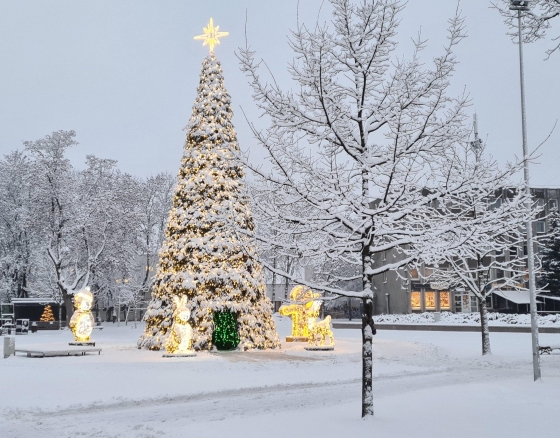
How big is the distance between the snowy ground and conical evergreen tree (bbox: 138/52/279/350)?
179 cm

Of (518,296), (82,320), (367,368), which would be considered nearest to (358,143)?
(367,368)

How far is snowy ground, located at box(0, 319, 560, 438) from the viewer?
9742 millimetres

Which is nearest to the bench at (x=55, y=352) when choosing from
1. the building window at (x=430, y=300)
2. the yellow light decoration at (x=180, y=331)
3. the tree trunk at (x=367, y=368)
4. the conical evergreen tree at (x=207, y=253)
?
the conical evergreen tree at (x=207, y=253)

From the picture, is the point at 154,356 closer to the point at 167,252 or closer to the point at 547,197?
the point at 167,252

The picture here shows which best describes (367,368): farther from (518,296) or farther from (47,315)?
(518,296)

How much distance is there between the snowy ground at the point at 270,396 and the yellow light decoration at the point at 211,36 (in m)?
13.4

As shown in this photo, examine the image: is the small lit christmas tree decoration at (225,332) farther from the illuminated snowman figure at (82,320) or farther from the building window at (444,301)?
the building window at (444,301)

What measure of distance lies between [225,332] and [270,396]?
9386mm

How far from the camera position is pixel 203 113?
81.9ft

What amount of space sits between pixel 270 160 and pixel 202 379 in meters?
8.09

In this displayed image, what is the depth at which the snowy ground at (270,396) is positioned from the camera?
9.74 meters

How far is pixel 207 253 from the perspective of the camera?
918 inches

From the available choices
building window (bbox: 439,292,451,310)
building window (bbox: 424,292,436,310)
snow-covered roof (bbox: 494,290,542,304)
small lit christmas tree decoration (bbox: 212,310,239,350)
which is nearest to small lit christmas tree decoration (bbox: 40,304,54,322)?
small lit christmas tree decoration (bbox: 212,310,239,350)

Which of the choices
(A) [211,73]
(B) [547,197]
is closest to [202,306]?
(A) [211,73]
